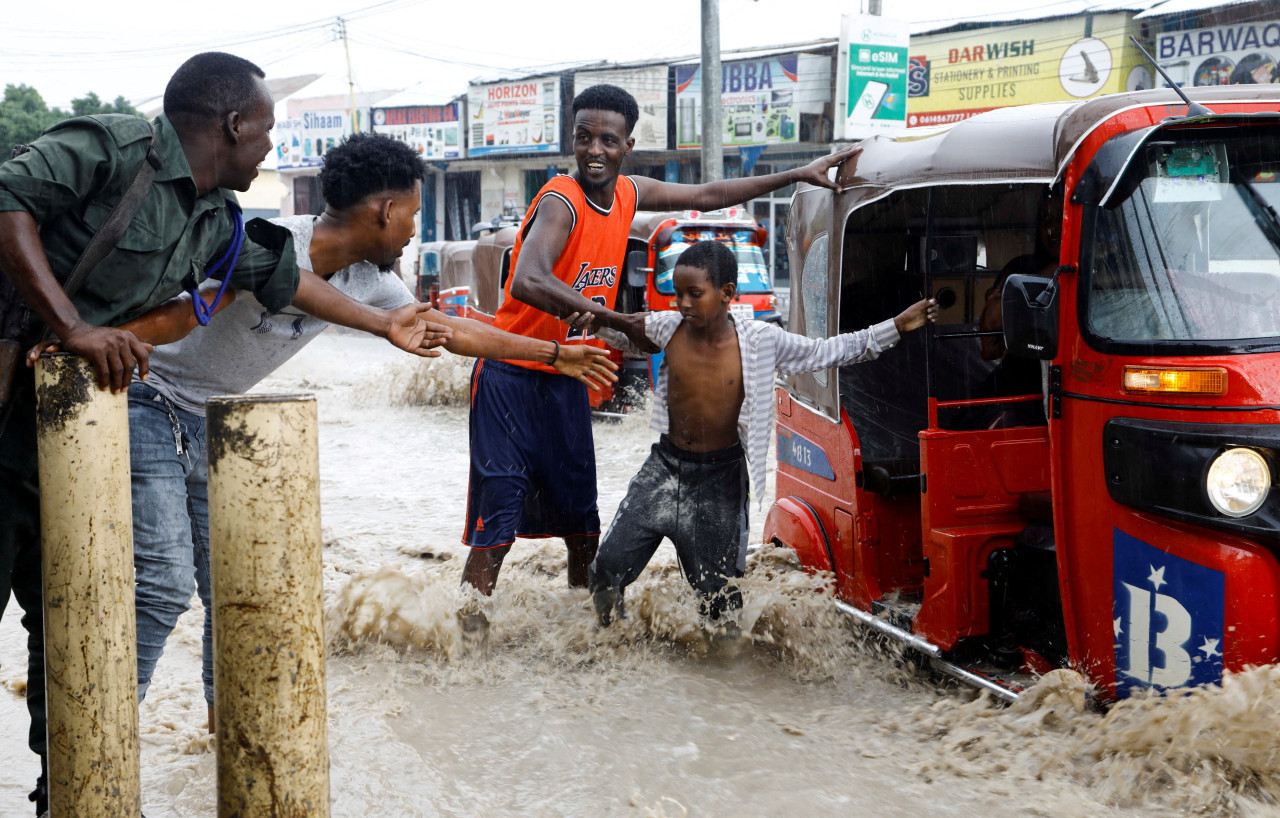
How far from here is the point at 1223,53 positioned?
16469mm

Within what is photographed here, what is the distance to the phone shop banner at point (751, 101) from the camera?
66.1ft

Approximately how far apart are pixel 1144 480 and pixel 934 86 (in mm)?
17673

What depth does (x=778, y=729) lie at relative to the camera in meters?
3.81

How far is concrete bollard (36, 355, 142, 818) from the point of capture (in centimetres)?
214

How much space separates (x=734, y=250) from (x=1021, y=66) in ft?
30.8

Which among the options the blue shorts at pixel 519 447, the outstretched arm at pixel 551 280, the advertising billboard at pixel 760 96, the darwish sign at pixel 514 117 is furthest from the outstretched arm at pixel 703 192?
the darwish sign at pixel 514 117

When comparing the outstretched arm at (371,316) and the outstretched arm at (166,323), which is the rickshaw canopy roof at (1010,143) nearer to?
the outstretched arm at (371,316)

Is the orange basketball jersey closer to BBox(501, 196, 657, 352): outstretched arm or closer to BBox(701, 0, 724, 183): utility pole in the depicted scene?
BBox(501, 196, 657, 352): outstretched arm

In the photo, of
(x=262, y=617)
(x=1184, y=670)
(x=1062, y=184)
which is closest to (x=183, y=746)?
(x=262, y=617)

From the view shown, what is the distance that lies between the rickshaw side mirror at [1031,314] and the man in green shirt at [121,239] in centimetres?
201

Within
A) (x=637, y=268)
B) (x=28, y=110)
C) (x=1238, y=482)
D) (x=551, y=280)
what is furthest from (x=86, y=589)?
(x=28, y=110)

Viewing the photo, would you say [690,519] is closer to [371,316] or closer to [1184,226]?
[371,316]

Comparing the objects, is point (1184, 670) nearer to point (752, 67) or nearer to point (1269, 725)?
point (1269, 725)

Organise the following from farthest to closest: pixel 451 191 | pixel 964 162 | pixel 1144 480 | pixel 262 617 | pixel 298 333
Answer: pixel 451 191 → pixel 964 162 → pixel 298 333 → pixel 1144 480 → pixel 262 617
